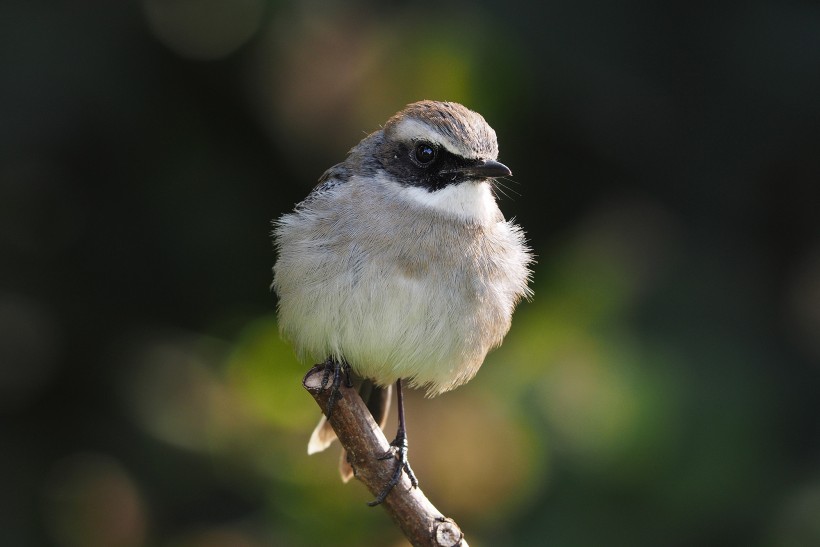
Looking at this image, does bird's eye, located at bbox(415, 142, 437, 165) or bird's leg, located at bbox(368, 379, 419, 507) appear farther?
bird's eye, located at bbox(415, 142, 437, 165)

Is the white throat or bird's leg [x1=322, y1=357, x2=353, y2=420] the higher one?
the white throat

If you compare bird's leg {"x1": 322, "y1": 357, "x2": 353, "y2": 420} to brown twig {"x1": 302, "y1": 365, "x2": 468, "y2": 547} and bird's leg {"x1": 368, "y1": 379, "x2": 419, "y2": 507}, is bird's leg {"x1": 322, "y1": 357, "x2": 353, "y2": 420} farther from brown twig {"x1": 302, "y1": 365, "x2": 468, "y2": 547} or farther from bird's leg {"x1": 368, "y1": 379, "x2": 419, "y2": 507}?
bird's leg {"x1": 368, "y1": 379, "x2": 419, "y2": 507}

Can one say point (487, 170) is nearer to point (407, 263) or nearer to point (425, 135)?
point (425, 135)

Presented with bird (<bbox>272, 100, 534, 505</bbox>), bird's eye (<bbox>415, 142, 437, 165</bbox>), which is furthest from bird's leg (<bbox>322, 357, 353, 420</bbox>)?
bird's eye (<bbox>415, 142, 437, 165</bbox>)

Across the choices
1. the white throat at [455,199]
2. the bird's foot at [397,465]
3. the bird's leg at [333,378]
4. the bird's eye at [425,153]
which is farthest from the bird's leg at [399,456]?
the bird's eye at [425,153]

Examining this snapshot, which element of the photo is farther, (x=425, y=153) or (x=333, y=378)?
(x=425, y=153)

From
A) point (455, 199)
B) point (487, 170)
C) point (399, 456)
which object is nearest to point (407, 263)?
point (455, 199)
